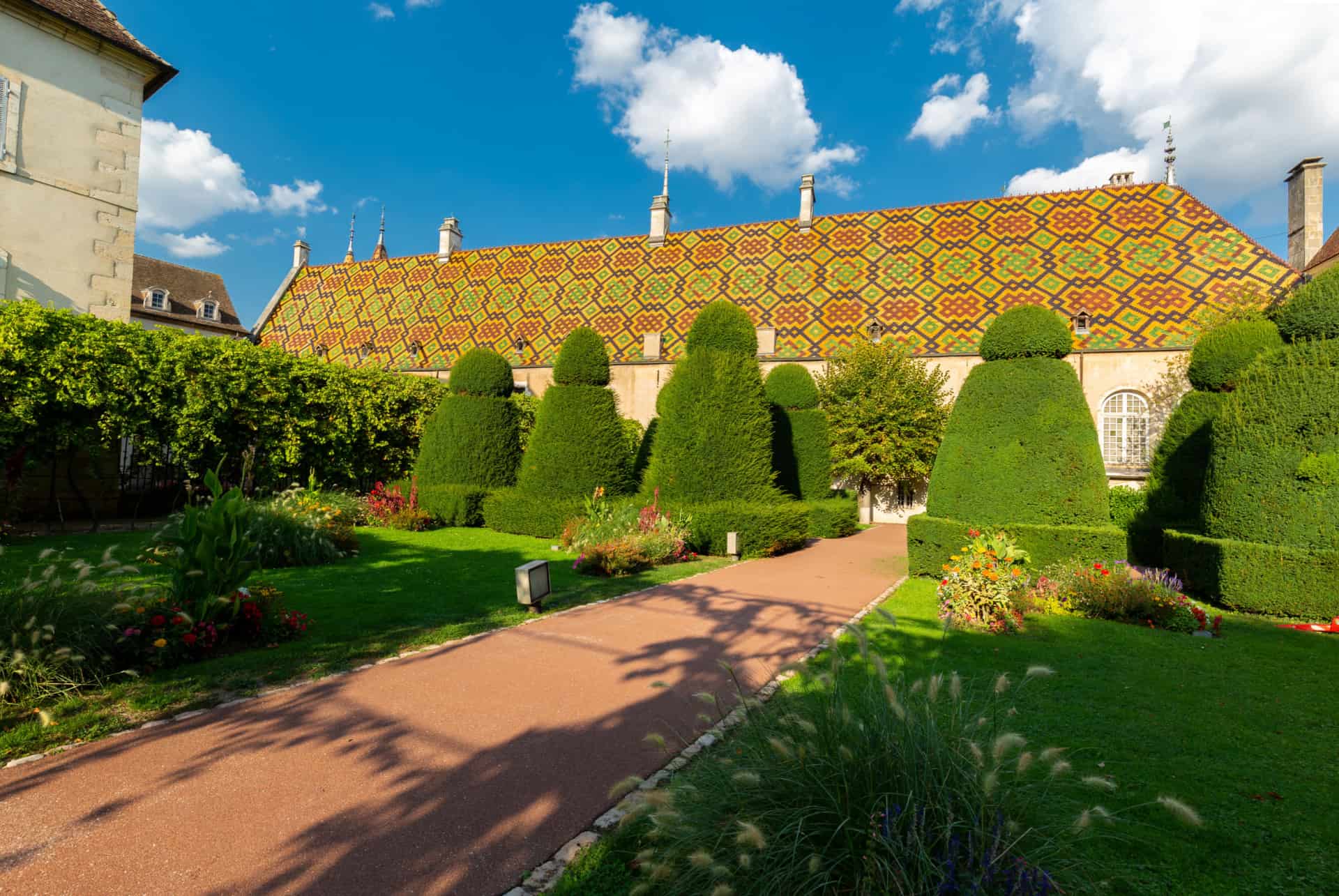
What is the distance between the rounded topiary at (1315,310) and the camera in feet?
27.2

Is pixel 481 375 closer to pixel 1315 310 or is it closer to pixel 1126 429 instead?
pixel 1315 310

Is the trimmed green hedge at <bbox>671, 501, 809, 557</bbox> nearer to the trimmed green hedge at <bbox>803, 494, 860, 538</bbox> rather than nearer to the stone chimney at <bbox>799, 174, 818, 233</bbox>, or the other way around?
the trimmed green hedge at <bbox>803, 494, 860, 538</bbox>

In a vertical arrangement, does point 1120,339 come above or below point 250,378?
above

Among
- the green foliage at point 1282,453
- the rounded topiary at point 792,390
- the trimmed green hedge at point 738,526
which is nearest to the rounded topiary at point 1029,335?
the green foliage at point 1282,453

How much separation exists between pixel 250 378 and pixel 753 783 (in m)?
16.1

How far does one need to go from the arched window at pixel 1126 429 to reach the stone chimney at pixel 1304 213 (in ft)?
25.1

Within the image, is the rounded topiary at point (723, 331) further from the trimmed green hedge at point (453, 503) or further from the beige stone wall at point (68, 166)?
the beige stone wall at point (68, 166)

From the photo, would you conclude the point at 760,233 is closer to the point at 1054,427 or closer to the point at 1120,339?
the point at 1120,339

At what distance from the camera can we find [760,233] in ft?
99.5

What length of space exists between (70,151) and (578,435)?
1386cm

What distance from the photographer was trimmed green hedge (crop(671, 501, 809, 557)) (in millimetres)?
12625

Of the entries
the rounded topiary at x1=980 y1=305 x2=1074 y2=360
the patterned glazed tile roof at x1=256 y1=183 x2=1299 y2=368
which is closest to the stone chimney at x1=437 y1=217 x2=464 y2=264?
the patterned glazed tile roof at x1=256 y1=183 x2=1299 y2=368

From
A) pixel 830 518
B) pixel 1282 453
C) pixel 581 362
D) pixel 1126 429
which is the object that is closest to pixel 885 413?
pixel 830 518

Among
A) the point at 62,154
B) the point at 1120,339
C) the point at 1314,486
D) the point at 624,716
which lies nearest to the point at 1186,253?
the point at 1120,339
